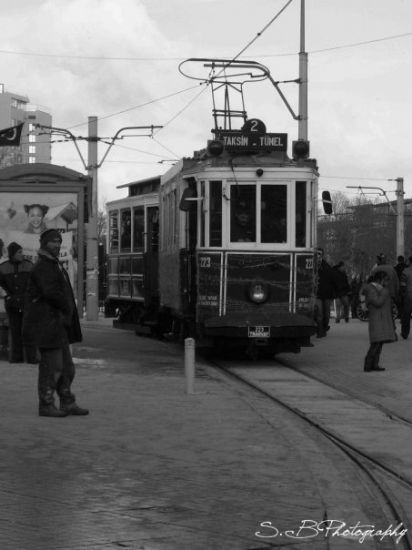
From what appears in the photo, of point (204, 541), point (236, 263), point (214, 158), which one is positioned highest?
point (214, 158)

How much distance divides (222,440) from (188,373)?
157 inches

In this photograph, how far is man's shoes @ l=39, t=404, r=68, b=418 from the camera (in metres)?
12.7

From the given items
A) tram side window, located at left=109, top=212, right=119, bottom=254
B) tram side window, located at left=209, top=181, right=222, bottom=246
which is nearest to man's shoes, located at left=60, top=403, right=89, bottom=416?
tram side window, located at left=209, top=181, right=222, bottom=246

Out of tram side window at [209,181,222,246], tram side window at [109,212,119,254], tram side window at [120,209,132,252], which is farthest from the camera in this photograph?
tram side window at [109,212,119,254]

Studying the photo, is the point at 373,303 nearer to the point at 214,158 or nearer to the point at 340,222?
the point at 214,158

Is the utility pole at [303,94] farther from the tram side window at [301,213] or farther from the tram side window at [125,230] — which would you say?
the tram side window at [301,213]

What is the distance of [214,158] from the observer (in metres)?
19.7

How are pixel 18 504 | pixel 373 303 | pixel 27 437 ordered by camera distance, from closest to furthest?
pixel 18 504, pixel 27 437, pixel 373 303

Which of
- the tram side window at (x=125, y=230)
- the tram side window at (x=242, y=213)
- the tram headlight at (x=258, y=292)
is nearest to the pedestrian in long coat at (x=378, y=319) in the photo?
the tram headlight at (x=258, y=292)

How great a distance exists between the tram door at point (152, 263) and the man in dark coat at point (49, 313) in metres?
12.5

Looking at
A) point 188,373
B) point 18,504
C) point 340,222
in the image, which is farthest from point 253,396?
point 340,222

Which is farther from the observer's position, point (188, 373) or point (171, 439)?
point (188, 373)

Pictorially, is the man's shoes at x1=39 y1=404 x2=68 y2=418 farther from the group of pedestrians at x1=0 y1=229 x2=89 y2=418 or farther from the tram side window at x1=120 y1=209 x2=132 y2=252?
the tram side window at x1=120 y1=209 x2=132 y2=252

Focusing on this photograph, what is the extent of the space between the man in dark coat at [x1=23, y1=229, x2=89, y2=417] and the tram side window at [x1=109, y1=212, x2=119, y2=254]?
17.1 meters
